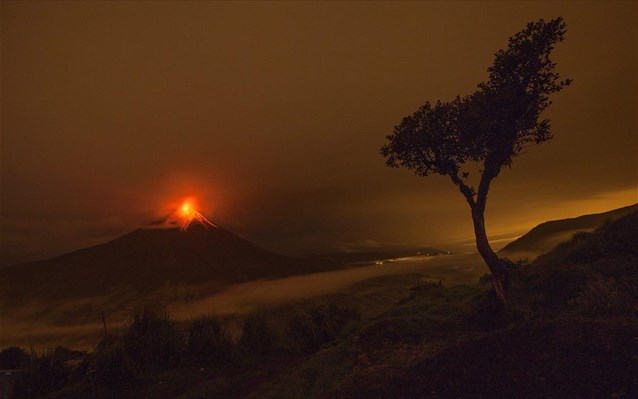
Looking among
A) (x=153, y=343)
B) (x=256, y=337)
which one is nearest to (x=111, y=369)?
(x=153, y=343)

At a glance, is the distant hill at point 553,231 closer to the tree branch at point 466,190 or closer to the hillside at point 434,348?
the hillside at point 434,348

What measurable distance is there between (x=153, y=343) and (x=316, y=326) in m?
6.98

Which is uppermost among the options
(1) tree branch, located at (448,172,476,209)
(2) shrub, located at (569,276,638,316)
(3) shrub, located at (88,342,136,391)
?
(1) tree branch, located at (448,172,476,209)

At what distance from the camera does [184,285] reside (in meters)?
153

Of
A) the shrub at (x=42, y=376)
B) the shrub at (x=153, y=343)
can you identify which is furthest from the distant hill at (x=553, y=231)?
the shrub at (x=42, y=376)

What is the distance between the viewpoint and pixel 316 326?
17.0 m

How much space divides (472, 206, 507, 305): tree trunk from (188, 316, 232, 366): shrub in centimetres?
1101

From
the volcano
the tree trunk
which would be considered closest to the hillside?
the tree trunk

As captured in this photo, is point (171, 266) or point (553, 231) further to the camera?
point (171, 266)

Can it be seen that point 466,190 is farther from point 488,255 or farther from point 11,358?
point 11,358

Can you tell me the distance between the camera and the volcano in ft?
532

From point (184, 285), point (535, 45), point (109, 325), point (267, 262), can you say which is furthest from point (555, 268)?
point (267, 262)

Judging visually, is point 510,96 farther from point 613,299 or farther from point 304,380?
point 304,380

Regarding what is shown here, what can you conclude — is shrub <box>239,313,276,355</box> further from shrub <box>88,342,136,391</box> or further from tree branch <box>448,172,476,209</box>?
tree branch <box>448,172,476,209</box>
